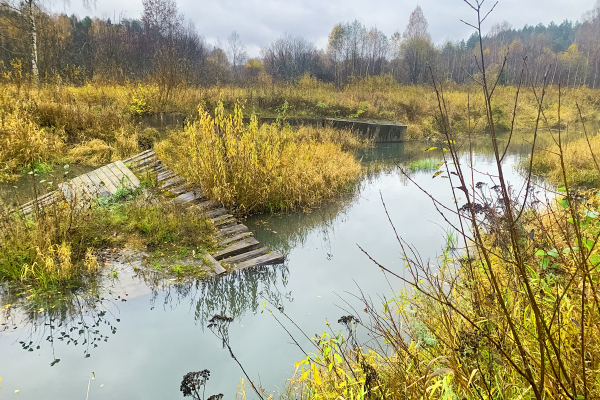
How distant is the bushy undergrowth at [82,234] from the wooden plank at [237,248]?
0.25 metres

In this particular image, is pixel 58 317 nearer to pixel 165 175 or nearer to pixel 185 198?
pixel 185 198

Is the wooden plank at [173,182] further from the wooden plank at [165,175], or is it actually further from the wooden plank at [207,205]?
the wooden plank at [207,205]

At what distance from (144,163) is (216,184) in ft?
7.91

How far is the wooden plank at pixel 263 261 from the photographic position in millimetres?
4427

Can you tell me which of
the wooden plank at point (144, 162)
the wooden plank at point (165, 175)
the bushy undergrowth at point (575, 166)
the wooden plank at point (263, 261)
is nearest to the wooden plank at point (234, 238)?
the wooden plank at point (263, 261)

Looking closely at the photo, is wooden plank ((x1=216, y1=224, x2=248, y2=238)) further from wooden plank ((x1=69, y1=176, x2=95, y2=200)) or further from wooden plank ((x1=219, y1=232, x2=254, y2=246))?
wooden plank ((x1=69, y1=176, x2=95, y2=200))

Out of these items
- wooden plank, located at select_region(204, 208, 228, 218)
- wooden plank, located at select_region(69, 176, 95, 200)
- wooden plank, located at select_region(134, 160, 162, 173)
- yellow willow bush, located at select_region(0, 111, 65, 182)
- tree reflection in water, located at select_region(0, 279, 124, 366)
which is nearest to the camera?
tree reflection in water, located at select_region(0, 279, 124, 366)

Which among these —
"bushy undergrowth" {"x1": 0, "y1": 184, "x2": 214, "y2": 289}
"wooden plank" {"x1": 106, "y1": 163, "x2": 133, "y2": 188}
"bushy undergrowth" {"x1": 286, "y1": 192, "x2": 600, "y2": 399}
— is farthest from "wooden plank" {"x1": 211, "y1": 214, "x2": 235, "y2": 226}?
"bushy undergrowth" {"x1": 286, "y1": 192, "x2": 600, "y2": 399}

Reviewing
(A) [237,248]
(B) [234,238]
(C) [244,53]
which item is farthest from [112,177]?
(C) [244,53]

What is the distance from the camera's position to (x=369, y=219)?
251 inches

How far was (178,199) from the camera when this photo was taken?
5.68 metres

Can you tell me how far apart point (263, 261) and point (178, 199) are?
2015 millimetres

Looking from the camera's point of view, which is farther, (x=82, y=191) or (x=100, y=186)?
(x=100, y=186)

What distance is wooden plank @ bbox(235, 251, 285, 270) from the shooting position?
4427 mm
